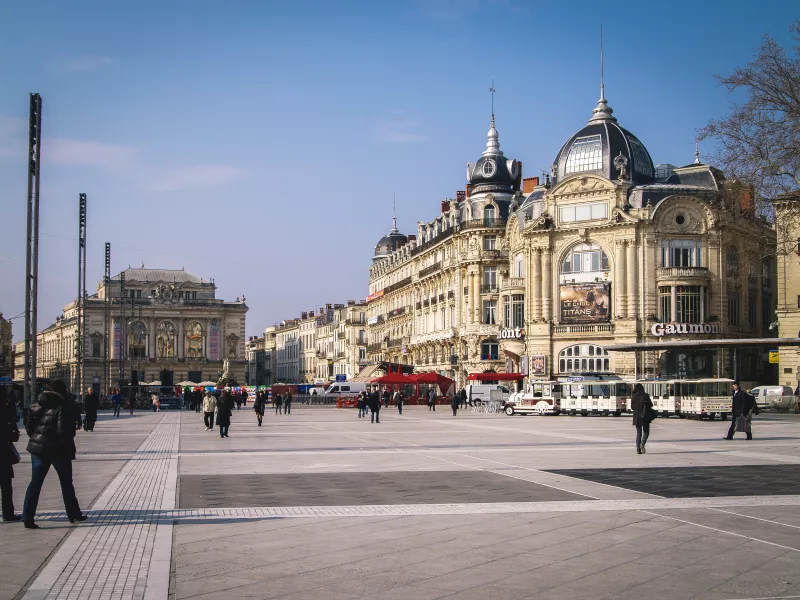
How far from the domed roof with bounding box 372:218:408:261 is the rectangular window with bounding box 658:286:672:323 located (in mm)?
59655

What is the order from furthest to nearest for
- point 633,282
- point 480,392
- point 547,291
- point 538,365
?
1. point 547,291
2. point 538,365
3. point 480,392
4. point 633,282

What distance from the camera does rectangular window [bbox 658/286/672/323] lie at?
67.8m

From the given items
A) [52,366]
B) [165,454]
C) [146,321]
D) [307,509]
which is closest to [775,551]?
[307,509]

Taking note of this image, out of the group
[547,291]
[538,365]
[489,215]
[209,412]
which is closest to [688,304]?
[547,291]

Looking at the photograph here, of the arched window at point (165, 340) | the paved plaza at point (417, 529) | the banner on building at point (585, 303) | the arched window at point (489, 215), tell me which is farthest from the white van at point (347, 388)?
the arched window at point (165, 340)

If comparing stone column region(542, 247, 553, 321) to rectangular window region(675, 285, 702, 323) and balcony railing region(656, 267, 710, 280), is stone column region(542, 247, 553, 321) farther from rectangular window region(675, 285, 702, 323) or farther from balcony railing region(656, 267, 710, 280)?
rectangular window region(675, 285, 702, 323)

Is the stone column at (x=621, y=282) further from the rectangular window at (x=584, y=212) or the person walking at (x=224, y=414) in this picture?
the person walking at (x=224, y=414)

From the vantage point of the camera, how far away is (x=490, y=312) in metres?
80.6

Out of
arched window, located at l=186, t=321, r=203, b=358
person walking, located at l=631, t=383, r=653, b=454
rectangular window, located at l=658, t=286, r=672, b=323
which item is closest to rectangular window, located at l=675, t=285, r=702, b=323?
rectangular window, located at l=658, t=286, r=672, b=323

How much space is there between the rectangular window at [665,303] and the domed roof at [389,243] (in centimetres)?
Answer: 5965

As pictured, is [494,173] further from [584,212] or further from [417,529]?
[417,529]

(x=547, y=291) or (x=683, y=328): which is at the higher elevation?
(x=547, y=291)

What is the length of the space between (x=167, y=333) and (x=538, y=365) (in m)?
81.7

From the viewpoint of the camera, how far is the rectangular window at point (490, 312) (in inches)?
3164
